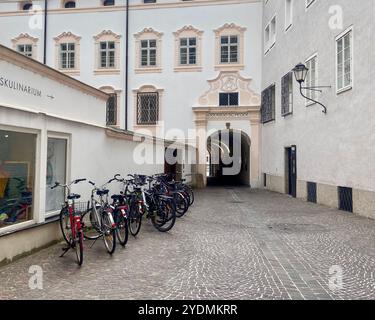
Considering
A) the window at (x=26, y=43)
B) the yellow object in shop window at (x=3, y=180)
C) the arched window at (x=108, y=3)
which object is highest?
the arched window at (x=108, y=3)

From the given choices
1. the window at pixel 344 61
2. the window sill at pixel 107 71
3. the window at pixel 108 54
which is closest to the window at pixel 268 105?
the window at pixel 344 61

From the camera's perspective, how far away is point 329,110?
12.3 meters

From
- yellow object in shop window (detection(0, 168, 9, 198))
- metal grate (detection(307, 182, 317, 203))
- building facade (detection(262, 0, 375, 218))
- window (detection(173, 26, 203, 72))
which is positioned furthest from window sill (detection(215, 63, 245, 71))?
yellow object in shop window (detection(0, 168, 9, 198))

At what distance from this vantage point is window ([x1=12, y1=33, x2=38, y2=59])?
2483cm

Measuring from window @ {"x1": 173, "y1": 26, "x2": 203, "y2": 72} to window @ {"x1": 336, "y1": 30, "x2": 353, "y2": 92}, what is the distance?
12.0 m

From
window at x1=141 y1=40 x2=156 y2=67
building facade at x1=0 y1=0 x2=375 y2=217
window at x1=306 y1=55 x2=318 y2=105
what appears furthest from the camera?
window at x1=141 y1=40 x2=156 y2=67

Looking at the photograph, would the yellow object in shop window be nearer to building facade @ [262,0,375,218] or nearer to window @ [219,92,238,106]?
building facade @ [262,0,375,218]

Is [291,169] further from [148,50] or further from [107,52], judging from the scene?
[107,52]

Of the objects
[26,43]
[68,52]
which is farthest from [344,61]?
[26,43]

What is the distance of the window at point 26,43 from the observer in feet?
81.5

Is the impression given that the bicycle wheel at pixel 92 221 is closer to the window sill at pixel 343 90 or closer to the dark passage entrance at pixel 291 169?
the window sill at pixel 343 90

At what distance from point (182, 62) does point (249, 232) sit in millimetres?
16637

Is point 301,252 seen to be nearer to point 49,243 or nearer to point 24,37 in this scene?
point 49,243

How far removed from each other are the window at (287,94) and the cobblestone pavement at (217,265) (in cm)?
810
